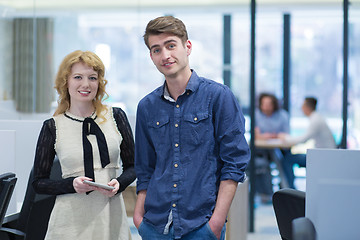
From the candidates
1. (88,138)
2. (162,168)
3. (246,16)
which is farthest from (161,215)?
(246,16)

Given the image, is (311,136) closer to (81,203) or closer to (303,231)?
(81,203)

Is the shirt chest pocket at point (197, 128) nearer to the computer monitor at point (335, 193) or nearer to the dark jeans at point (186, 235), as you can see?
the dark jeans at point (186, 235)

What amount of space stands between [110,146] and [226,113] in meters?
0.62

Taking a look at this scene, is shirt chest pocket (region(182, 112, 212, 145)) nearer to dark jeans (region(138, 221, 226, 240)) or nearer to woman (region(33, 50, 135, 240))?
dark jeans (region(138, 221, 226, 240))

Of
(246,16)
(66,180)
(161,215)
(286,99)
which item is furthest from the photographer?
(286,99)

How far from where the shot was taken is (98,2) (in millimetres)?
6129

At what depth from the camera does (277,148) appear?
7.52 m

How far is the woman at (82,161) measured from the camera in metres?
2.38

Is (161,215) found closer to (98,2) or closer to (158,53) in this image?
(158,53)

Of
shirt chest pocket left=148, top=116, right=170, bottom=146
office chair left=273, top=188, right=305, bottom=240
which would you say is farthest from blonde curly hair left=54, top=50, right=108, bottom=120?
office chair left=273, top=188, right=305, bottom=240

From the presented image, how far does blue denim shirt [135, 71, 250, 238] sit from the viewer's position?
6.57 ft

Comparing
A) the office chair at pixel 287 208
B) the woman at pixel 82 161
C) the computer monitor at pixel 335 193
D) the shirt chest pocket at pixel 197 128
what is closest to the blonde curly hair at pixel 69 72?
the woman at pixel 82 161

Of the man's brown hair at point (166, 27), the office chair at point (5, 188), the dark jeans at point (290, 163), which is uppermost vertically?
the man's brown hair at point (166, 27)

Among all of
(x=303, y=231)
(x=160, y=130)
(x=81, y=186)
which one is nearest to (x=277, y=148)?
(x=81, y=186)
